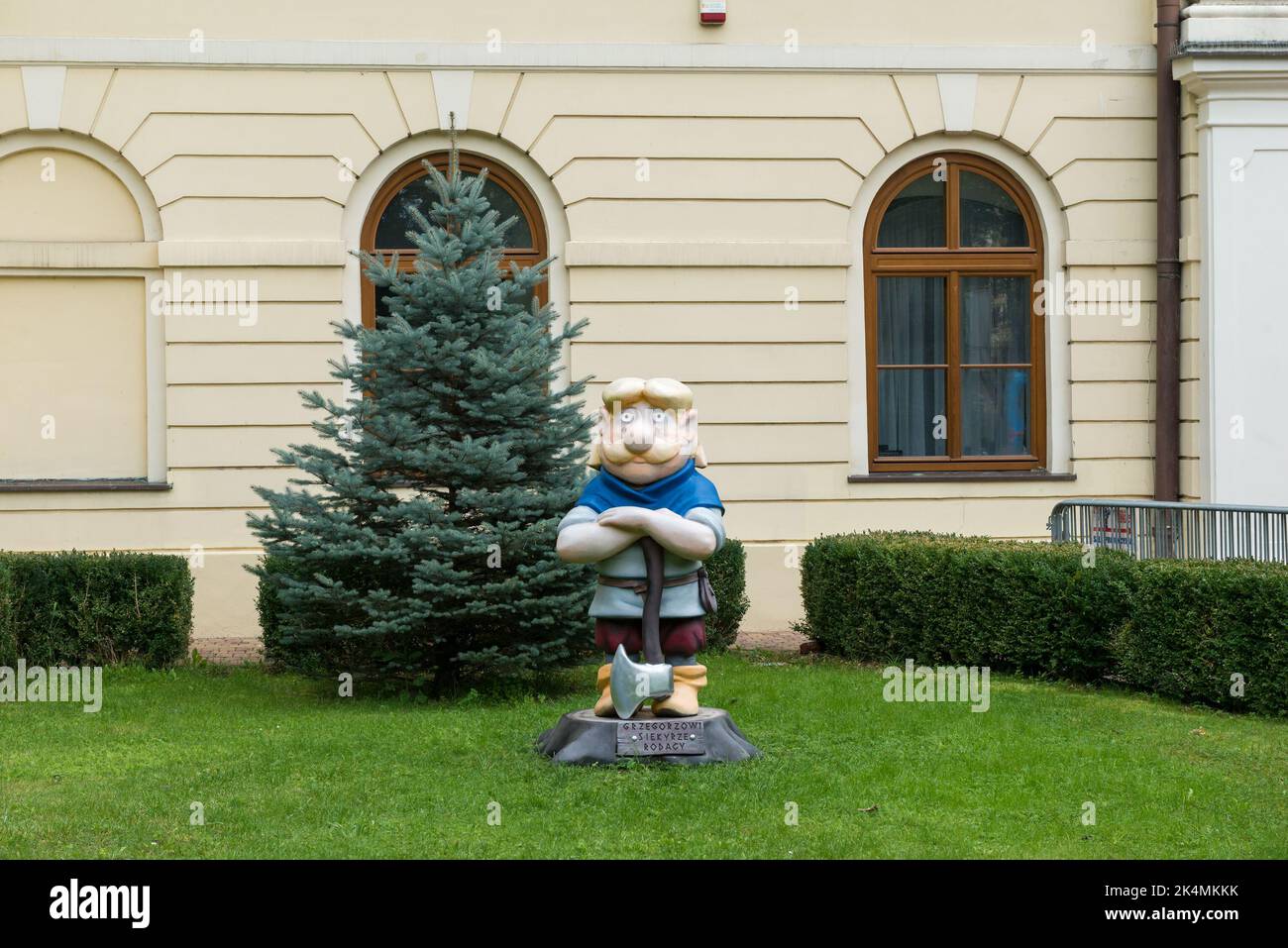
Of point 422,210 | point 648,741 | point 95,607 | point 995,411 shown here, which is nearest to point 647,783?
point 648,741

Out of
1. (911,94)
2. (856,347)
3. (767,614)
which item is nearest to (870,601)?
(767,614)

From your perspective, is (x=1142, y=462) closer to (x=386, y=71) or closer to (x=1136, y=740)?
(x=1136, y=740)

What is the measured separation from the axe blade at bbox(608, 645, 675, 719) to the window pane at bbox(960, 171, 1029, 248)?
841cm

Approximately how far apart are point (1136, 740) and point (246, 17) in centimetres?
991

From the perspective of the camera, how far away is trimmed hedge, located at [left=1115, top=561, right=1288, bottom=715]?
9734 mm

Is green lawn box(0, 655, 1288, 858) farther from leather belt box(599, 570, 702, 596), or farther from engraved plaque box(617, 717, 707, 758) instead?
leather belt box(599, 570, 702, 596)

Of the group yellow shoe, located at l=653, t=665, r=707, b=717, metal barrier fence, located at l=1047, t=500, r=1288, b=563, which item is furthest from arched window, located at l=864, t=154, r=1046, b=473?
yellow shoe, located at l=653, t=665, r=707, b=717

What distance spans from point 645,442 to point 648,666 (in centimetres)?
115

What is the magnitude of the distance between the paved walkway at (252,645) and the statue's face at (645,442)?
17.6 feet

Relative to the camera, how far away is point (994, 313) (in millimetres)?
15578

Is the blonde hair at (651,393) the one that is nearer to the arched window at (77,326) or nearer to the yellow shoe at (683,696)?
the yellow shoe at (683,696)

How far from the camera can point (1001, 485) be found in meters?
15.3

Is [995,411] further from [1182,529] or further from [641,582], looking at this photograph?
[641,582]

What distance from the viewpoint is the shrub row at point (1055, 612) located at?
9.90m
